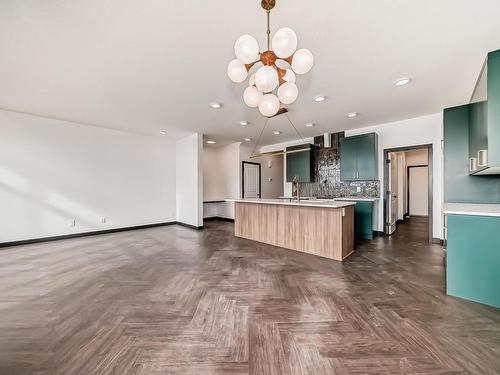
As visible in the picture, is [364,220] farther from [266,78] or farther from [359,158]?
[266,78]

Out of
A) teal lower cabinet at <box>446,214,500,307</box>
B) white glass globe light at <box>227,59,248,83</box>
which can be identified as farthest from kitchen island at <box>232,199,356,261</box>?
white glass globe light at <box>227,59,248,83</box>

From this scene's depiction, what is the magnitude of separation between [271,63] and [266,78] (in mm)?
229

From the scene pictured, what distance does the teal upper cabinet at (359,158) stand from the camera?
17.2 feet

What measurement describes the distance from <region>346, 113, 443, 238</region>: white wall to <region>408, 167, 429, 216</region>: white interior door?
4.63 metres

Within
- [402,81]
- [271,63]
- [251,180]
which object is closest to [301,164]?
[251,180]

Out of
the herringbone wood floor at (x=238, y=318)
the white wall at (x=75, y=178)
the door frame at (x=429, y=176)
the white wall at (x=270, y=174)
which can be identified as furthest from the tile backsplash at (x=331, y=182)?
the white wall at (x=75, y=178)

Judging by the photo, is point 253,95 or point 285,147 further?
point 285,147

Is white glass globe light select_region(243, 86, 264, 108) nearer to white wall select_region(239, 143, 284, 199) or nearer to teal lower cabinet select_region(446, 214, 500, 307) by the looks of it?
teal lower cabinet select_region(446, 214, 500, 307)

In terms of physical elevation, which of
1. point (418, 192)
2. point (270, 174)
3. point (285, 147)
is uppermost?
point (285, 147)

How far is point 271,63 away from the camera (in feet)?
5.82

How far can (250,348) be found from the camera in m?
1.66

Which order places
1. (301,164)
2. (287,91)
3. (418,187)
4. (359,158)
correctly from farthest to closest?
(418,187) → (301,164) → (359,158) → (287,91)

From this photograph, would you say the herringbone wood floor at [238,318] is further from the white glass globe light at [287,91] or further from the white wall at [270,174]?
the white wall at [270,174]

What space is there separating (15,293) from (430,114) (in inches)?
293
